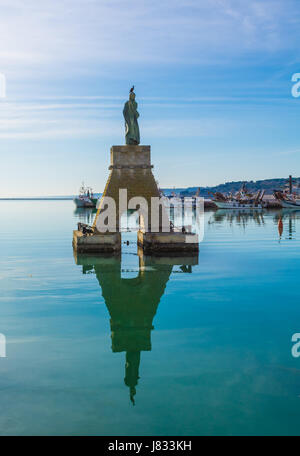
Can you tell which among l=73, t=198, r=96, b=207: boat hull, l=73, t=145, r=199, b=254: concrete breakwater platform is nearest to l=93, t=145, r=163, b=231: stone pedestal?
l=73, t=145, r=199, b=254: concrete breakwater platform

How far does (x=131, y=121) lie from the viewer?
2912 cm

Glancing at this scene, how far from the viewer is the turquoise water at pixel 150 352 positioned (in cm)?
831

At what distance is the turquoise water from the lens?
27.3 ft

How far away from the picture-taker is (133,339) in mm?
12930

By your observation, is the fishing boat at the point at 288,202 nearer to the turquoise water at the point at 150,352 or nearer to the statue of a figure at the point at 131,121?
the statue of a figure at the point at 131,121

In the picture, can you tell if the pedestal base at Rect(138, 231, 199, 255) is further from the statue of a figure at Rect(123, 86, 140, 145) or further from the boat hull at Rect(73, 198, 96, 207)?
the boat hull at Rect(73, 198, 96, 207)

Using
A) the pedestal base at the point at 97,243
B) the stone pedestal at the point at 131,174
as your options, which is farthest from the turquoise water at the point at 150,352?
the stone pedestal at the point at 131,174

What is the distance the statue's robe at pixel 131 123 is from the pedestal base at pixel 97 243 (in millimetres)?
6632

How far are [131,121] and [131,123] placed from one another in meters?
0.17

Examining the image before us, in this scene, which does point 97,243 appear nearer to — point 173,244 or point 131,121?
point 173,244

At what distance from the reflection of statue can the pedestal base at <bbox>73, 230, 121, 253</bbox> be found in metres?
0.55

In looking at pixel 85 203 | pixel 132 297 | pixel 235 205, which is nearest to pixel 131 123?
pixel 132 297
